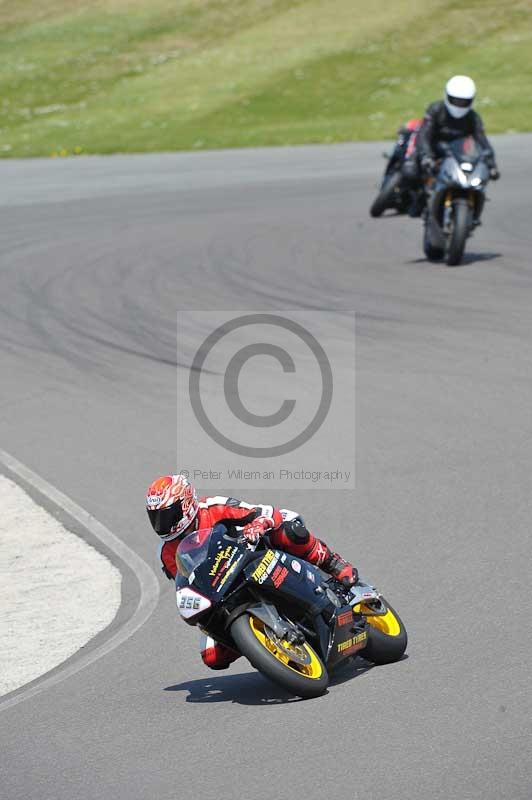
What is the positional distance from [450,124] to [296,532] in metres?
10.7

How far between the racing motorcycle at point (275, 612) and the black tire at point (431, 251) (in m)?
10.6

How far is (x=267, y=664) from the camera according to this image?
6.36 m

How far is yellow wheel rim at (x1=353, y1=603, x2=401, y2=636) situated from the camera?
7141 millimetres

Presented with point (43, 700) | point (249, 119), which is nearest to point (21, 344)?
point (43, 700)

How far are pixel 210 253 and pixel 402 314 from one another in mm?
4832

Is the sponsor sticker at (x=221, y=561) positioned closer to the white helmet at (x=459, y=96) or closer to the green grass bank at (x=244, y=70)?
the white helmet at (x=459, y=96)

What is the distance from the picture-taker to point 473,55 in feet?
144

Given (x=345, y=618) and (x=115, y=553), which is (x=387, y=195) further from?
(x=345, y=618)

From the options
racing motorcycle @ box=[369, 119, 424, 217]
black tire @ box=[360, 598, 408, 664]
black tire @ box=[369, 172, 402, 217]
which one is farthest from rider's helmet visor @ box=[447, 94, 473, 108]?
black tire @ box=[360, 598, 408, 664]

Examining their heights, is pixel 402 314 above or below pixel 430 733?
below

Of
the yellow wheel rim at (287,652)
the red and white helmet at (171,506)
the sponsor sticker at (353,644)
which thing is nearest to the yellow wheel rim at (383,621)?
the sponsor sticker at (353,644)

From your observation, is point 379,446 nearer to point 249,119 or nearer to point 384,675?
point 384,675

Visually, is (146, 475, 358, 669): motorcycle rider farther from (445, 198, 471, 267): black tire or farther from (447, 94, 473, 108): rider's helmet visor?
(447, 94, 473, 108): rider's helmet visor

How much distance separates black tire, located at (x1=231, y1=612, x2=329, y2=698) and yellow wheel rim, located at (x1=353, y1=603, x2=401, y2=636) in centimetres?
68
